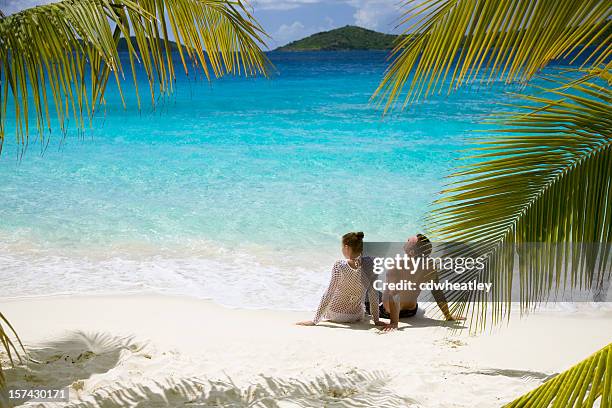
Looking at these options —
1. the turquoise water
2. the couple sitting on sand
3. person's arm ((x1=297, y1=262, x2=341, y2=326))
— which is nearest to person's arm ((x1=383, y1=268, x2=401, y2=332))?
the couple sitting on sand

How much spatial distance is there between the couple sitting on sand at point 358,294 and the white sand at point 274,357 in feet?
0.45

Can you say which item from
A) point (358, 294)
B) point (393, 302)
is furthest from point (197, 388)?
point (393, 302)

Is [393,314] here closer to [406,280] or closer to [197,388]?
[406,280]

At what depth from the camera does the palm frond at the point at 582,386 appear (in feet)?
5.22

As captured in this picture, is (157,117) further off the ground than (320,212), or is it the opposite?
(157,117)

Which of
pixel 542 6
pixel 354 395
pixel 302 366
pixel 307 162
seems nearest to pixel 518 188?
pixel 542 6

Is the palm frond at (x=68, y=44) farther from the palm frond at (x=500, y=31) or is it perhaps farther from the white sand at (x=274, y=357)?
the white sand at (x=274, y=357)

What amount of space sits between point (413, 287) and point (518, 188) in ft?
11.7

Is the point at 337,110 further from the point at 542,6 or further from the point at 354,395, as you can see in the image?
the point at 542,6

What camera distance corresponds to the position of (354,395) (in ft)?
13.2

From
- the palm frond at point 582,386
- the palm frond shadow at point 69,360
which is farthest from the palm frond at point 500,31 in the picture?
the palm frond shadow at point 69,360

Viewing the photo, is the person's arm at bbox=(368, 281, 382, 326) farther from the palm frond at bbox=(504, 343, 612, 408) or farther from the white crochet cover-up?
the palm frond at bbox=(504, 343, 612, 408)

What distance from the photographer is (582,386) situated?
167cm

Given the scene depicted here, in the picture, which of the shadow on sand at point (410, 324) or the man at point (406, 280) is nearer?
the shadow on sand at point (410, 324)
